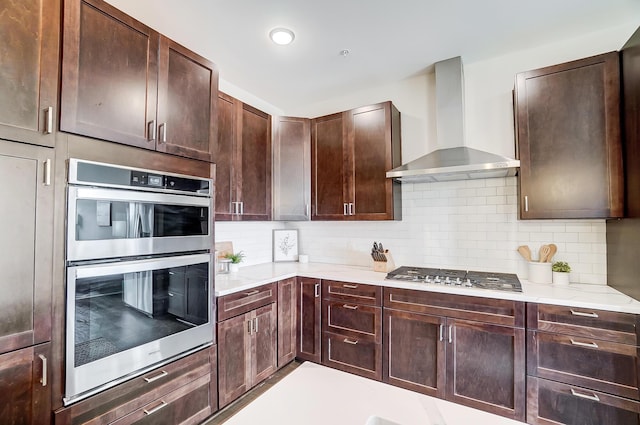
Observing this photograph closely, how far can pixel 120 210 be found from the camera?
1560 mm

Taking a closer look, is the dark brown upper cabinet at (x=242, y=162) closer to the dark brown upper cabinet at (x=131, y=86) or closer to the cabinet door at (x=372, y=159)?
the dark brown upper cabinet at (x=131, y=86)

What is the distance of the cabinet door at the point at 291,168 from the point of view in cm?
324

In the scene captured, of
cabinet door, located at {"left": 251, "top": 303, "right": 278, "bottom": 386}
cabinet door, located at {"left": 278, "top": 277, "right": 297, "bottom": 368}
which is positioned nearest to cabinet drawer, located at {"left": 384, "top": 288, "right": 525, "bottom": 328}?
cabinet door, located at {"left": 278, "top": 277, "right": 297, "bottom": 368}

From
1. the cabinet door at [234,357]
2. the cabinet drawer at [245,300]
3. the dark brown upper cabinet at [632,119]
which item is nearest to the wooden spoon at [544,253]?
the dark brown upper cabinet at [632,119]

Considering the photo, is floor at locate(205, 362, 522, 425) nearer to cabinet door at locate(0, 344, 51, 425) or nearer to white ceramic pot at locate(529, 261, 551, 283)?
cabinet door at locate(0, 344, 51, 425)

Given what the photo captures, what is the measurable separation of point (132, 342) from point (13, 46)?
56.6 inches

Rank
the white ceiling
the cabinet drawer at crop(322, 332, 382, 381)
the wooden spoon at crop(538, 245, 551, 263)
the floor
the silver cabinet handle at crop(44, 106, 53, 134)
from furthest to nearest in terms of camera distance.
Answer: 1. the cabinet drawer at crop(322, 332, 382, 381)
2. the wooden spoon at crop(538, 245, 551, 263)
3. the white ceiling
4. the silver cabinet handle at crop(44, 106, 53, 134)
5. the floor

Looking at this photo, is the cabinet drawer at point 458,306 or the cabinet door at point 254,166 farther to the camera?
the cabinet door at point 254,166

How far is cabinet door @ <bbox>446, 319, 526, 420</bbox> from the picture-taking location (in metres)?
2.02

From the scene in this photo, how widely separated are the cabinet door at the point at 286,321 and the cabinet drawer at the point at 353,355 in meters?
0.32

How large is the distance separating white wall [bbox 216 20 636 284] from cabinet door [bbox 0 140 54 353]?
1672mm

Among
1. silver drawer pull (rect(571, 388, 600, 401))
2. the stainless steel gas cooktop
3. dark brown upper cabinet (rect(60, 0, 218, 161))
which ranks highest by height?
dark brown upper cabinet (rect(60, 0, 218, 161))

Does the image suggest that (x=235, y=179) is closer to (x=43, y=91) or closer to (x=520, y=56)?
(x=43, y=91)

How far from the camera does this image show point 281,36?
227cm
